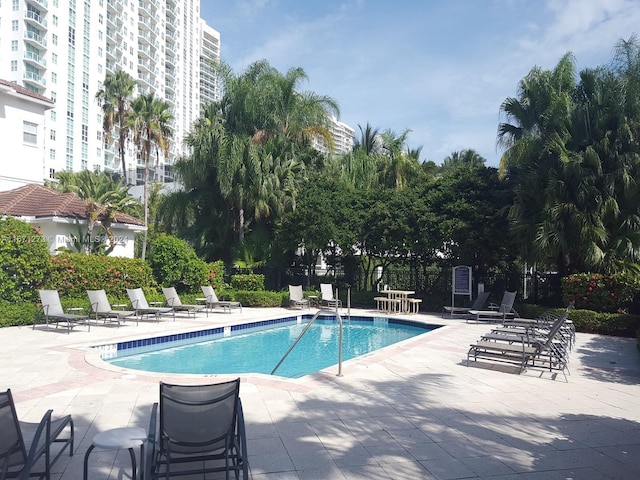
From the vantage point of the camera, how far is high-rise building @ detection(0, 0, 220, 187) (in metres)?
52.4

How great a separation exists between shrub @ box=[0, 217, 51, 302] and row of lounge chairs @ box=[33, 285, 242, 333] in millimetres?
1154

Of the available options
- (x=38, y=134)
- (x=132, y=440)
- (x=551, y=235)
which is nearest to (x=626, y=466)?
(x=132, y=440)

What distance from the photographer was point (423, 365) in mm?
8781

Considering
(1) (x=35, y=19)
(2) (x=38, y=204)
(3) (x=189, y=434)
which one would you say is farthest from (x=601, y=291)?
(1) (x=35, y=19)

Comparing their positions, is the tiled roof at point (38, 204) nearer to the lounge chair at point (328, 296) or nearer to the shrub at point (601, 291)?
the lounge chair at point (328, 296)

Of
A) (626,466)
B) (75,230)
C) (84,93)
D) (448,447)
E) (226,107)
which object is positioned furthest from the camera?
(84,93)

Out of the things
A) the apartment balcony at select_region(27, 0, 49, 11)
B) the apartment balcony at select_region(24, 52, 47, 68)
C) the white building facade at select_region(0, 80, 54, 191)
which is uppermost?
the apartment balcony at select_region(27, 0, 49, 11)

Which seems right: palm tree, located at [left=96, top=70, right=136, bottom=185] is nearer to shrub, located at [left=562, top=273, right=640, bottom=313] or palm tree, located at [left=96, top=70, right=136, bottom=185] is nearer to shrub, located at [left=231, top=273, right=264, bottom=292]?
shrub, located at [left=231, top=273, right=264, bottom=292]

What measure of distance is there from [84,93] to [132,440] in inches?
2598

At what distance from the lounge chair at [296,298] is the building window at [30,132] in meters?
13.9

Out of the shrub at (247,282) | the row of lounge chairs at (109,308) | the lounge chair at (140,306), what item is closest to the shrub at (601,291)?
the row of lounge chairs at (109,308)

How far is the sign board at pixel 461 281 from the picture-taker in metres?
18.3

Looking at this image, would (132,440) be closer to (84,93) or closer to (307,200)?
(307,200)

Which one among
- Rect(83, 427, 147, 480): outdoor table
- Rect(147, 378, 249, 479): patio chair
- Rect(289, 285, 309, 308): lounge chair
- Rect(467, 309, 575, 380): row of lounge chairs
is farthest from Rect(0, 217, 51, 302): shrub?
Rect(467, 309, 575, 380): row of lounge chairs
